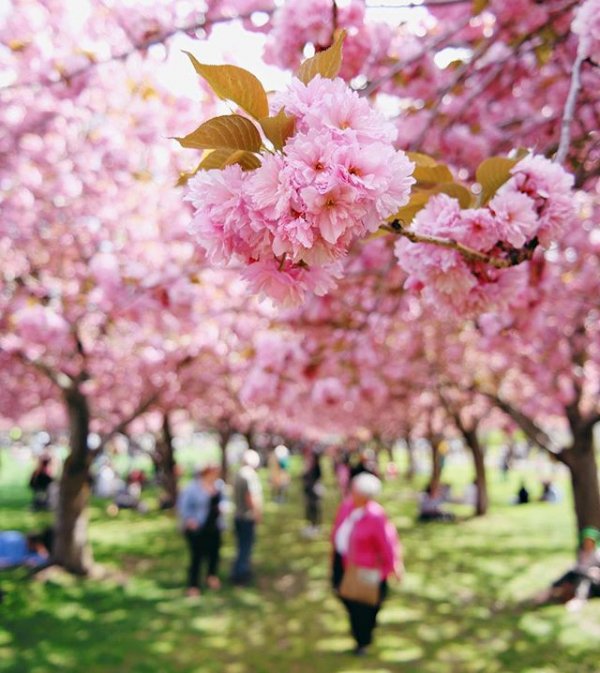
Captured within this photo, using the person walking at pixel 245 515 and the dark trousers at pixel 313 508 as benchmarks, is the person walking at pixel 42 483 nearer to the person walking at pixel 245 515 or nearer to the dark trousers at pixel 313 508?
the dark trousers at pixel 313 508

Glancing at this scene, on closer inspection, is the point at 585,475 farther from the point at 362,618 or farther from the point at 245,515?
the point at 245,515

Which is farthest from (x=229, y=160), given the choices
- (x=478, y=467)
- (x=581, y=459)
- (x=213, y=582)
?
(x=478, y=467)

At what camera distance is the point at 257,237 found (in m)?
1.03

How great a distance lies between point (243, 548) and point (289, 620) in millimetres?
1618

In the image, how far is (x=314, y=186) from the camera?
91cm

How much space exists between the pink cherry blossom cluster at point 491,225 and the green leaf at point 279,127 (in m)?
0.38

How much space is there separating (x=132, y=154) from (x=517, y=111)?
5.16m

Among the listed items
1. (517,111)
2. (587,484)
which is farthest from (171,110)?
(587,484)

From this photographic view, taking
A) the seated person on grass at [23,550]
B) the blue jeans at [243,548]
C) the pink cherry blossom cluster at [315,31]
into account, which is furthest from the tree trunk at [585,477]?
the seated person on grass at [23,550]

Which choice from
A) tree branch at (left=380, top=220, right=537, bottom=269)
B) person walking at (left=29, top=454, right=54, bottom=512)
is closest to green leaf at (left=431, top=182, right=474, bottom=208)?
tree branch at (left=380, top=220, right=537, bottom=269)

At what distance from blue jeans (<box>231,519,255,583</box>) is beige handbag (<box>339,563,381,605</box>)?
9.16ft

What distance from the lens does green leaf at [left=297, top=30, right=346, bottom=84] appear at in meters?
1.02

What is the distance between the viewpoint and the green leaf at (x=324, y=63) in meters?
1.02

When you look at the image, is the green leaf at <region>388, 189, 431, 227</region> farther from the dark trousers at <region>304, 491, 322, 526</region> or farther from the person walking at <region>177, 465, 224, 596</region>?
the dark trousers at <region>304, 491, 322, 526</region>
